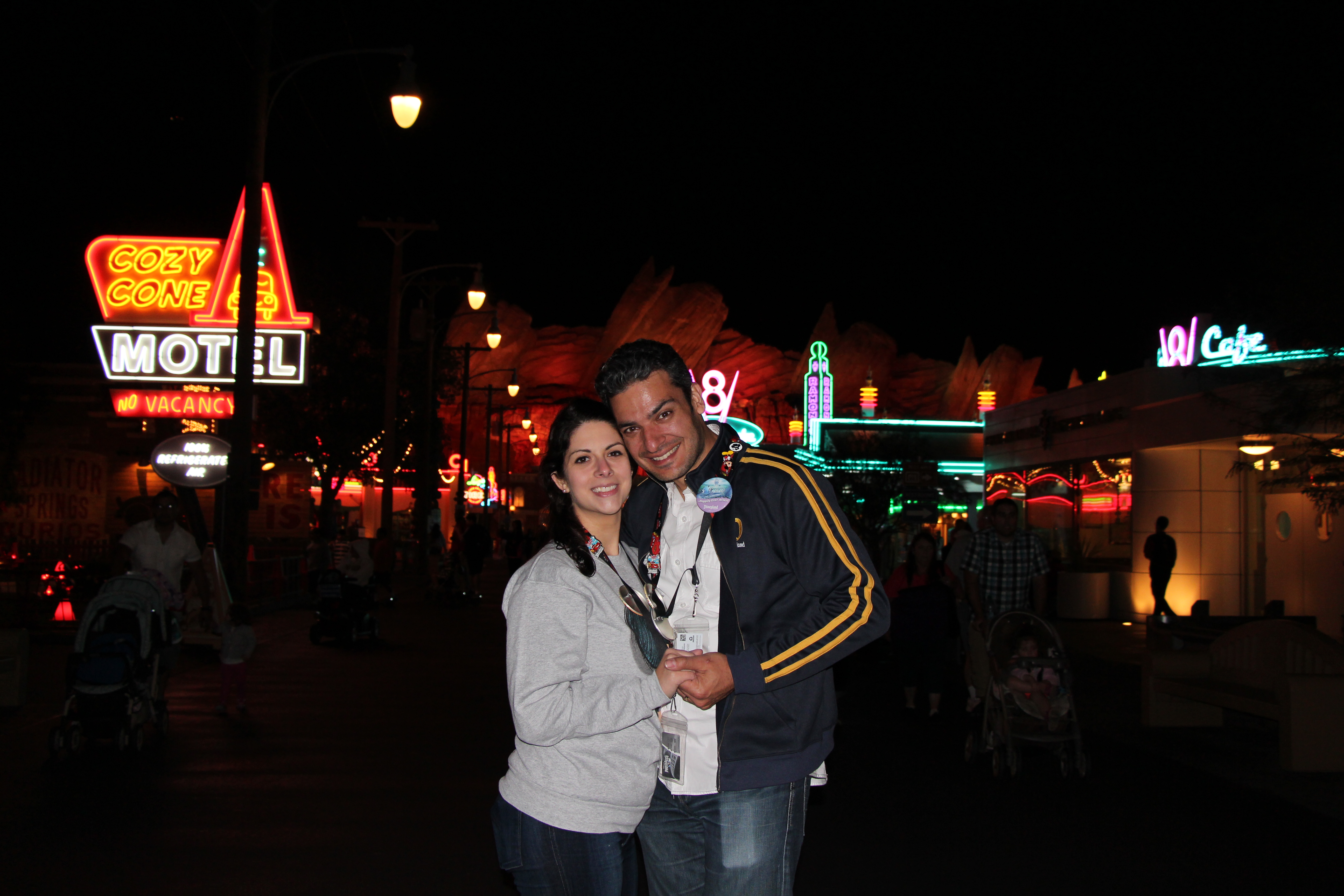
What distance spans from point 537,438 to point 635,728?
8715 centimetres

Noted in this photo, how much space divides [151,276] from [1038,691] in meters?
20.9

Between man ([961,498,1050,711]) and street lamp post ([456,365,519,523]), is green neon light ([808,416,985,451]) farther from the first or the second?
man ([961,498,1050,711])

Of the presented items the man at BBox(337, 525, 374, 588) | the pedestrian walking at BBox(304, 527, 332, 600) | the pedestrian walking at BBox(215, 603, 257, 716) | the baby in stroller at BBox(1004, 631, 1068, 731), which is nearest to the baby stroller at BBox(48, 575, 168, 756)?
the pedestrian walking at BBox(215, 603, 257, 716)

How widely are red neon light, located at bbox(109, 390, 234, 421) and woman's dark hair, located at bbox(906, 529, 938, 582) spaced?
13.0 metres

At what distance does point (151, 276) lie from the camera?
24109mm

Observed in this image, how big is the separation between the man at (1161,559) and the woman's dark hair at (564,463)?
19.4 metres

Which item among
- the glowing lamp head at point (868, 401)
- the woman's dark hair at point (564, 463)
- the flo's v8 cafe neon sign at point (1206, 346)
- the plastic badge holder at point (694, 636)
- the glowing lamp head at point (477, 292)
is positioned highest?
the glowing lamp head at point (868, 401)

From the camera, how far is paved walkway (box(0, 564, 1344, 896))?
6.07 metres

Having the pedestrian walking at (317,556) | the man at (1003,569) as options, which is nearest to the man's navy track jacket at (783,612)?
the man at (1003,569)

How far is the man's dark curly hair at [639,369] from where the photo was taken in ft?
11.1

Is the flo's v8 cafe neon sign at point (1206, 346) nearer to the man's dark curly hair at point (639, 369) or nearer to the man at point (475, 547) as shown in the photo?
the man at point (475, 547)

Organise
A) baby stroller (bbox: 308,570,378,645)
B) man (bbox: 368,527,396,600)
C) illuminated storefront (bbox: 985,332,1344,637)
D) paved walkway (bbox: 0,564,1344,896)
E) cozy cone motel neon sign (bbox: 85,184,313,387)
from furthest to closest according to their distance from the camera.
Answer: man (bbox: 368,527,396,600) → cozy cone motel neon sign (bbox: 85,184,313,387) → illuminated storefront (bbox: 985,332,1344,637) → baby stroller (bbox: 308,570,378,645) → paved walkway (bbox: 0,564,1344,896)

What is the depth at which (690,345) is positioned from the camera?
88250 mm

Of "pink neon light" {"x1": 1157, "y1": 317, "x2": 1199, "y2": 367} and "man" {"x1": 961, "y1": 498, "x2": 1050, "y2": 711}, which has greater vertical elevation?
"pink neon light" {"x1": 1157, "y1": 317, "x2": 1199, "y2": 367}
